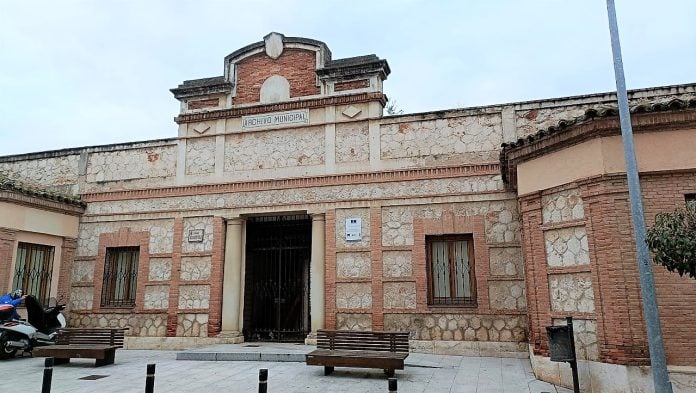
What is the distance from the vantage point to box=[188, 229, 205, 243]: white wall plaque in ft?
41.8

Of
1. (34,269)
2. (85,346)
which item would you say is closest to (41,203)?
(34,269)

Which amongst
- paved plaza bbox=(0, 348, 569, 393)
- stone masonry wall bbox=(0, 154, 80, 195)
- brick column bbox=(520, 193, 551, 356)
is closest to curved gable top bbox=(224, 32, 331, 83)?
stone masonry wall bbox=(0, 154, 80, 195)

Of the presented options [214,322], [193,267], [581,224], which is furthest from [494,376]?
[193,267]

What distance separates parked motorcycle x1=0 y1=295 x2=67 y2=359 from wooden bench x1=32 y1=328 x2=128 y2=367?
842 mm

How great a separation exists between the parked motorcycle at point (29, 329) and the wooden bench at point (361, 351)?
6053 mm

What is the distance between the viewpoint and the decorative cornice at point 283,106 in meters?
12.3

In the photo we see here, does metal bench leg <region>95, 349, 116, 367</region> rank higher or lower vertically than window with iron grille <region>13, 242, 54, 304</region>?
lower

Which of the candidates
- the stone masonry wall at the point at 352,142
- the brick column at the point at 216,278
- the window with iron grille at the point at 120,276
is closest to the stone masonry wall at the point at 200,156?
the brick column at the point at 216,278

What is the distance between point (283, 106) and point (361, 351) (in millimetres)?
6705

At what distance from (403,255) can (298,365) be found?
3.36m

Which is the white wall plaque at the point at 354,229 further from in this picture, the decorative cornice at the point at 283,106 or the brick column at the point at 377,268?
the decorative cornice at the point at 283,106

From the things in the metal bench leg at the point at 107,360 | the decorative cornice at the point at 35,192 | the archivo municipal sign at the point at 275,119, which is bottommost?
the metal bench leg at the point at 107,360

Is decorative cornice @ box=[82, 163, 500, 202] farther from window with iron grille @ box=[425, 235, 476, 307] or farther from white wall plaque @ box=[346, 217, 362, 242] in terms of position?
window with iron grille @ box=[425, 235, 476, 307]

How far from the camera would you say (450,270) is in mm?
11250
